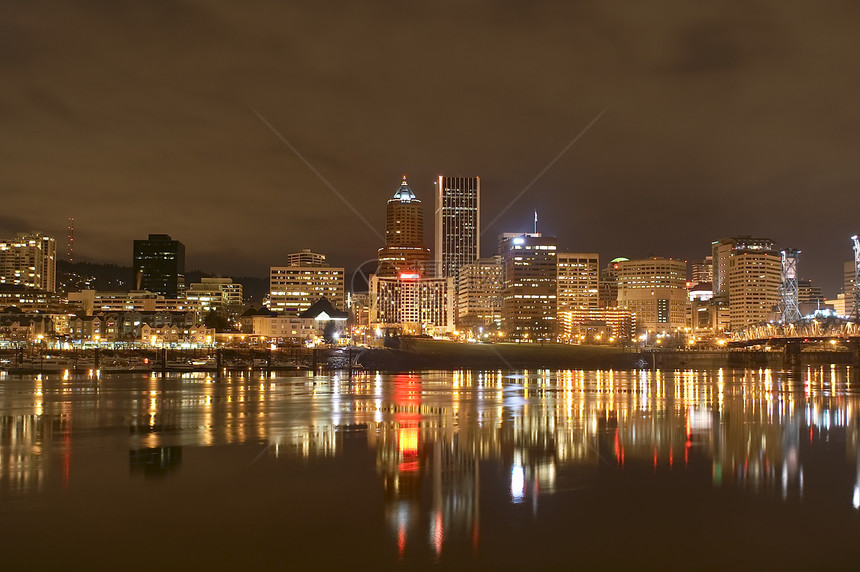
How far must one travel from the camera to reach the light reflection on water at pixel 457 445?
16.8 metres

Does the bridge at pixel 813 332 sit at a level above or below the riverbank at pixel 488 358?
above

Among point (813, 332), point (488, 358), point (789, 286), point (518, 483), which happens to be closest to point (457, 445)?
point (518, 483)

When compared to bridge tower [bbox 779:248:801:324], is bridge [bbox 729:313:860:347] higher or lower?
lower

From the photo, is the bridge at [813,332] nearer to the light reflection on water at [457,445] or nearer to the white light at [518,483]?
the light reflection on water at [457,445]

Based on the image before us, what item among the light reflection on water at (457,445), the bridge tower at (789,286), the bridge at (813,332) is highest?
the bridge tower at (789,286)

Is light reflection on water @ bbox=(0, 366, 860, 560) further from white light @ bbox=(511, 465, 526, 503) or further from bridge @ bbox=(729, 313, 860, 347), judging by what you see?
bridge @ bbox=(729, 313, 860, 347)

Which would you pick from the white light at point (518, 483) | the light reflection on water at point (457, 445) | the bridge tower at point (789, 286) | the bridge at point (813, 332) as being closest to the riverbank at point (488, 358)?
the bridge at point (813, 332)

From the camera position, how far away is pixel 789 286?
7141 inches

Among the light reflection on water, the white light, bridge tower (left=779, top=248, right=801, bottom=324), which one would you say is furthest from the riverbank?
the white light

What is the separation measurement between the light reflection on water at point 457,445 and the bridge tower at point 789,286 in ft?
477

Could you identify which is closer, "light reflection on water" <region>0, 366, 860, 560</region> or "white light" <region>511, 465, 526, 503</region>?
"white light" <region>511, 465, 526, 503</region>

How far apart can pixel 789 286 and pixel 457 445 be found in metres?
178

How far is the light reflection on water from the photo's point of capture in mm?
16828

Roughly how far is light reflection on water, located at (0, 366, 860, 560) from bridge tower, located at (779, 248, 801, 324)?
477ft
